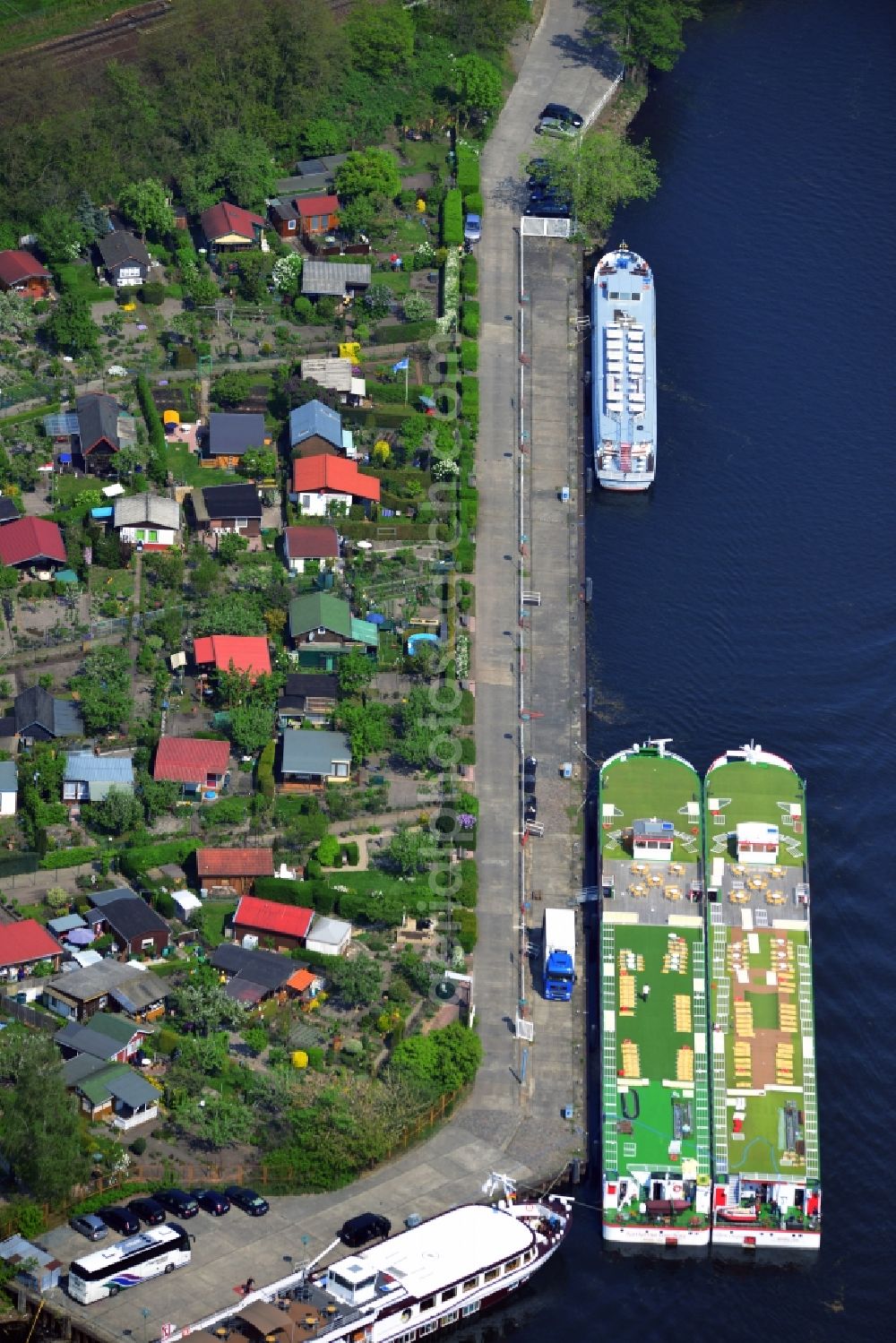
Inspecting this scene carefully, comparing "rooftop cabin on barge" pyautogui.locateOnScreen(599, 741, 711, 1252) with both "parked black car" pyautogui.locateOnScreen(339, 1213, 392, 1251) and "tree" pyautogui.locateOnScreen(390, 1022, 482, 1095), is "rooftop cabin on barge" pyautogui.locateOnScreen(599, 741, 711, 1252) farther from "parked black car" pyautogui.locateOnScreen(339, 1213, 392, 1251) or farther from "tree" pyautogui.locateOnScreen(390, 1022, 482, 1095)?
"parked black car" pyautogui.locateOnScreen(339, 1213, 392, 1251)

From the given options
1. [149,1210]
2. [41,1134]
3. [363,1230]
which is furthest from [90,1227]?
[363,1230]

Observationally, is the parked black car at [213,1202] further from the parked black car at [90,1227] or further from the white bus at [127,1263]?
the parked black car at [90,1227]

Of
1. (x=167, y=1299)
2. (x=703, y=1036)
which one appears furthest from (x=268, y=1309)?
(x=703, y=1036)

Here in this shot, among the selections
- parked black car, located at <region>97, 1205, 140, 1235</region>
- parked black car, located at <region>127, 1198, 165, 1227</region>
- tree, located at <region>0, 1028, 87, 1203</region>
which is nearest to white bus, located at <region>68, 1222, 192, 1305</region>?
parked black car, located at <region>97, 1205, 140, 1235</region>

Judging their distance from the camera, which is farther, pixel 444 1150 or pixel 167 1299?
pixel 444 1150

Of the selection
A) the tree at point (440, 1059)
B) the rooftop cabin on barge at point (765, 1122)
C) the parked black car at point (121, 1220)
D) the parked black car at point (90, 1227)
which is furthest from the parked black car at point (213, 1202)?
the rooftop cabin on barge at point (765, 1122)

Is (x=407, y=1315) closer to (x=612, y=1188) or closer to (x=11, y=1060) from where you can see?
(x=612, y=1188)
